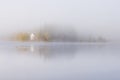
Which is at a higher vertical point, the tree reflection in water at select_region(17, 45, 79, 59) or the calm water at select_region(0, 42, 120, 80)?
the calm water at select_region(0, 42, 120, 80)

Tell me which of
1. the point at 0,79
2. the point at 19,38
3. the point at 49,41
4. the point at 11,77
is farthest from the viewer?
the point at 49,41

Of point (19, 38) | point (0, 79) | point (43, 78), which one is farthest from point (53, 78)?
point (19, 38)

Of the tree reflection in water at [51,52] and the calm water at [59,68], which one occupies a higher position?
the calm water at [59,68]

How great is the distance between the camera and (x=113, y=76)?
5227mm

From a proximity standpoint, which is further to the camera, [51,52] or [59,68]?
[51,52]

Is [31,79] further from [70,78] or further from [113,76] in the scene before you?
[113,76]

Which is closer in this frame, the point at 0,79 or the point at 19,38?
the point at 0,79

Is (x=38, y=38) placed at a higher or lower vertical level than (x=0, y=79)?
lower

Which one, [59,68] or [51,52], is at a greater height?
[59,68]

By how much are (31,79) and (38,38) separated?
80.2 feet

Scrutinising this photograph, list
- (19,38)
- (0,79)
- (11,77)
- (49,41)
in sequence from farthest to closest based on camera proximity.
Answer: (49,41)
(19,38)
(11,77)
(0,79)

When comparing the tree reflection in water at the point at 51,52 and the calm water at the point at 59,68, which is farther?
the tree reflection in water at the point at 51,52

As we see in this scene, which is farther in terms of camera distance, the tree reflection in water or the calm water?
the tree reflection in water

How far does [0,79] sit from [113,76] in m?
2.16
